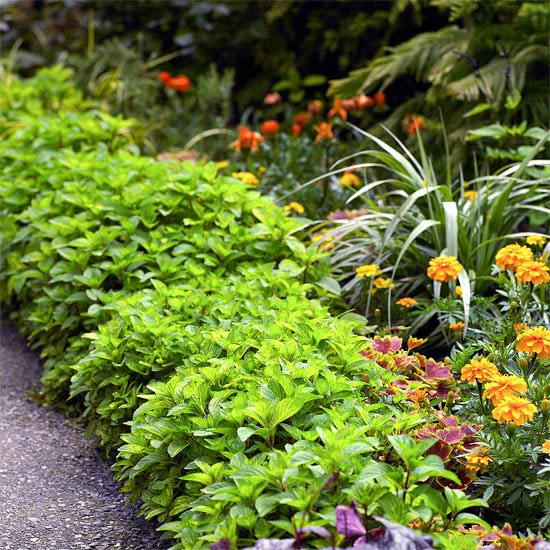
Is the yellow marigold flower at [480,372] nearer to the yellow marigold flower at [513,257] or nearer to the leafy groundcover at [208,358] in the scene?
the leafy groundcover at [208,358]

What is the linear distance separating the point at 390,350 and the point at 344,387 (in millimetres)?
490

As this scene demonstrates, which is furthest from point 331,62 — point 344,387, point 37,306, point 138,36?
point 344,387

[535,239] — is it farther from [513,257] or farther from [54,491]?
[54,491]

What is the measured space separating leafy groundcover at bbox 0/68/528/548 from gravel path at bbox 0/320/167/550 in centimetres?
9

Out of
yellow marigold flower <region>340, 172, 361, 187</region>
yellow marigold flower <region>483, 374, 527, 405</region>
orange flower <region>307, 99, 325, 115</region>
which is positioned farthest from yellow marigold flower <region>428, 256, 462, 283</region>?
orange flower <region>307, 99, 325, 115</region>

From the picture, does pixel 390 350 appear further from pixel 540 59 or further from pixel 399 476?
pixel 540 59

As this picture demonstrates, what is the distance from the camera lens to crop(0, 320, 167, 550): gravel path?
253 centimetres

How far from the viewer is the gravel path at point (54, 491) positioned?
2525mm

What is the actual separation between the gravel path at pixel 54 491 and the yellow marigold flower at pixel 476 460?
912 mm

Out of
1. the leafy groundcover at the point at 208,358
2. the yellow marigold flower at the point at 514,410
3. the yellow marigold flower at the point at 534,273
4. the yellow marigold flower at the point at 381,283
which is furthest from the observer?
the yellow marigold flower at the point at 381,283

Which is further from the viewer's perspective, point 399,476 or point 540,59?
point 540,59

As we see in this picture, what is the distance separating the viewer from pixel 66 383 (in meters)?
3.53

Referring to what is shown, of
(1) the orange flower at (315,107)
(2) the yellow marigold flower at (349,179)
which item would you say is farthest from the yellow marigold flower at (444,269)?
(1) the orange flower at (315,107)

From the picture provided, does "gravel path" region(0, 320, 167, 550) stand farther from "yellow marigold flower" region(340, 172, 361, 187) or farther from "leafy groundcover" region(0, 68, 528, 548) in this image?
"yellow marigold flower" region(340, 172, 361, 187)
